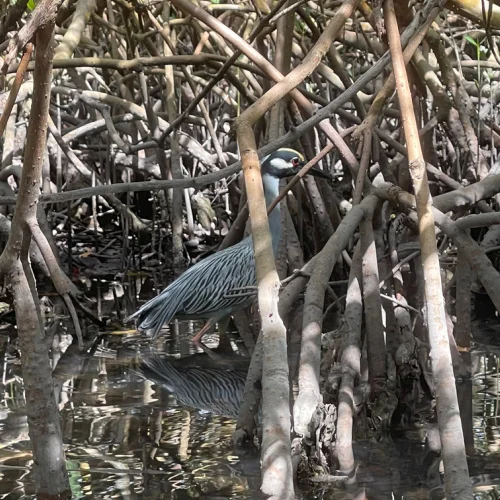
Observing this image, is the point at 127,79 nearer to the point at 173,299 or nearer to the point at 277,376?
the point at 173,299

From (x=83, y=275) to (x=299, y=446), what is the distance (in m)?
6.45

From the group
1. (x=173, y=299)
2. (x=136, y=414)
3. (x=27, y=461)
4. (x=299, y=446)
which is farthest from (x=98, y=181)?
(x=299, y=446)

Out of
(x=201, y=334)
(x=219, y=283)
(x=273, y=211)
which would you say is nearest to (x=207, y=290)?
(x=219, y=283)

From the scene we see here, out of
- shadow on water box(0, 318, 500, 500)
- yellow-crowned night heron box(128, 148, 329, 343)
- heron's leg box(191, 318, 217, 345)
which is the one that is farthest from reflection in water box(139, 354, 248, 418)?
yellow-crowned night heron box(128, 148, 329, 343)

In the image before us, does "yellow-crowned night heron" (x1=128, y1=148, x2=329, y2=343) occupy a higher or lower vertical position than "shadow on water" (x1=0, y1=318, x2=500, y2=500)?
higher

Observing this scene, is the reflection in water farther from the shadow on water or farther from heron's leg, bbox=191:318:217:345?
heron's leg, bbox=191:318:217:345

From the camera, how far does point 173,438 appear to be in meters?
4.57

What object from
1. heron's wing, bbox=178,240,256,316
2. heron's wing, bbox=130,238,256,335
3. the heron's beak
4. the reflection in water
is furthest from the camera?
heron's wing, bbox=178,240,256,316

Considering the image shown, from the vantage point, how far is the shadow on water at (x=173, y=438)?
150 inches

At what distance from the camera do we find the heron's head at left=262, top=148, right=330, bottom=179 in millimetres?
6992

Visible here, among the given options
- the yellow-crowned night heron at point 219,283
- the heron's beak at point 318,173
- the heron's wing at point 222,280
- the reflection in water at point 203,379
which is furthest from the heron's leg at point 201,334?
the heron's beak at point 318,173

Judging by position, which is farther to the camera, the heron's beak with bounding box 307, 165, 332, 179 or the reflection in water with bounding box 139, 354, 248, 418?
the heron's beak with bounding box 307, 165, 332, 179

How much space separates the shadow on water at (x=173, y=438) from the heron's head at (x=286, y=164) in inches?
55.2

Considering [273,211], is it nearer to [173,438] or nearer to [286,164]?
[286,164]
